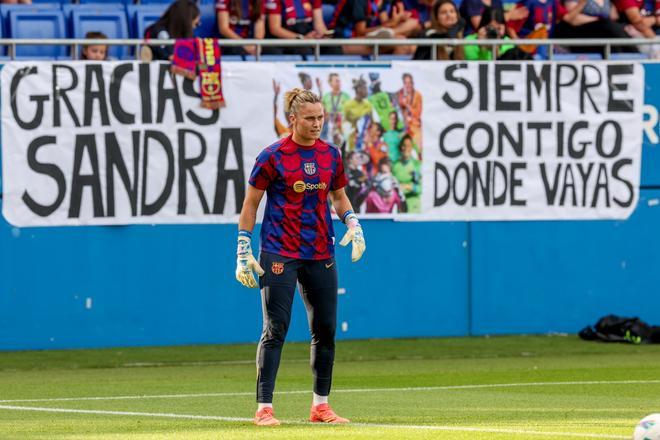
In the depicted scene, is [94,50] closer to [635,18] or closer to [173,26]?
[173,26]

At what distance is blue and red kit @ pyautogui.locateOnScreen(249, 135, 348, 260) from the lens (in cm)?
954

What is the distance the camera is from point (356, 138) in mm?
17125

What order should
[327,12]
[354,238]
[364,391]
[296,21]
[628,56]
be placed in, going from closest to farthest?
1. [354,238]
2. [364,391]
3. [296,21]
4. [628,56]
5. [327,12]

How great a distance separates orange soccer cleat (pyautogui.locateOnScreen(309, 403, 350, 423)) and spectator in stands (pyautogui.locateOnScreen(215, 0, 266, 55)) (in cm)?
826

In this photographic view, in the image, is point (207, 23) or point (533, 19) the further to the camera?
point (533, 19)

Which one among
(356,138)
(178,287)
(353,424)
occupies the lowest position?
(353,424)

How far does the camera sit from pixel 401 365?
15.0 m

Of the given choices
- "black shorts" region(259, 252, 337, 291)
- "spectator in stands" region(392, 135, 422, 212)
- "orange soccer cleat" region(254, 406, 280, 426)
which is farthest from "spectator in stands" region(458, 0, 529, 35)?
"orange soccer cleat" region(254, 406, 280, 426)

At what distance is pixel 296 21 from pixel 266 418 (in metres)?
9.25

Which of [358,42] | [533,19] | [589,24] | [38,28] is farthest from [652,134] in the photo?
[38,28]

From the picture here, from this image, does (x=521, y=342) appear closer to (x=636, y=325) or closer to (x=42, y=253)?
(x=636, y=325)

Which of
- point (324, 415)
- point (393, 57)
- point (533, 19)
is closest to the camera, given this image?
point (324, 415)

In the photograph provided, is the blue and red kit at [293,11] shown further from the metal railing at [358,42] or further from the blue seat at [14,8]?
the blue seat at [14,8]

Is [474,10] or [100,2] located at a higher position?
[100,2]
